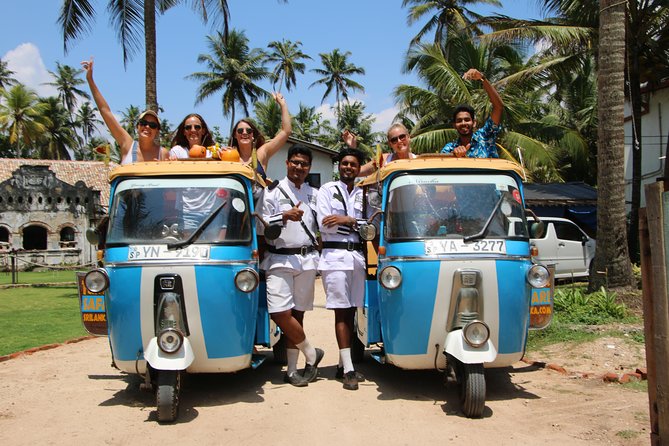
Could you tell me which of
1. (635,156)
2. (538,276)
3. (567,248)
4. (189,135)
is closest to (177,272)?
(189,135)

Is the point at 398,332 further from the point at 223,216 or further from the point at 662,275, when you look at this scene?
the point at 662,275

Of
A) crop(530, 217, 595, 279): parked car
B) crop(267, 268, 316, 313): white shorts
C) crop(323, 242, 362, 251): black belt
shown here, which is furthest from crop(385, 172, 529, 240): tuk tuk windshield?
crop(530, 217, 595, 279): parked car

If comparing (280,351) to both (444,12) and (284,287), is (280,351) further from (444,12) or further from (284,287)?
(444,12)

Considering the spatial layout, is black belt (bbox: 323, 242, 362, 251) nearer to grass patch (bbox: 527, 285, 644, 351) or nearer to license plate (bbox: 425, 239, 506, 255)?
license plate (bbox: 425, 239, 506, 255)

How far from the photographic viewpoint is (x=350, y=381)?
6.42 metres

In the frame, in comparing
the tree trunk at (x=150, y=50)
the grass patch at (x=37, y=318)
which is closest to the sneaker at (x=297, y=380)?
the grass patch at (x=37, y=318)

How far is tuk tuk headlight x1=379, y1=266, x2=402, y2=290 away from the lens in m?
5.58

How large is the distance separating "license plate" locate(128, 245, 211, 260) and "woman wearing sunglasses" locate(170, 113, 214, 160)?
167 centimetres

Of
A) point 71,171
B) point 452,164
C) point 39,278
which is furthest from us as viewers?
point 71,171

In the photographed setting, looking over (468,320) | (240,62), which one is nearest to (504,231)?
(468,320)

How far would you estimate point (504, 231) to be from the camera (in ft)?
18.8

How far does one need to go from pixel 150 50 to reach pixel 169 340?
11.2 m

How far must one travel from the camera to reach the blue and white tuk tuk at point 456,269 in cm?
548

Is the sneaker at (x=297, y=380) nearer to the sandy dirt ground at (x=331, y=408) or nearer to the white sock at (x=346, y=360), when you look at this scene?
the sandy dirt ground at (x=331, y=408)
